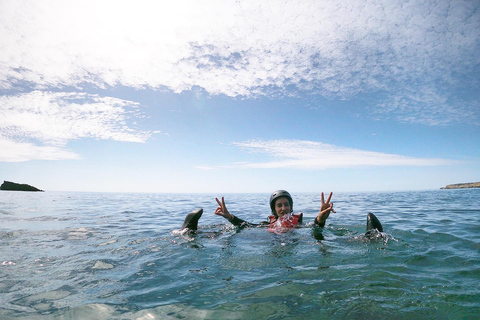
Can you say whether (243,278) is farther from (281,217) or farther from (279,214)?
(279,214)

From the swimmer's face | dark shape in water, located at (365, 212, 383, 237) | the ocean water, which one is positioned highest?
the swimmer's face

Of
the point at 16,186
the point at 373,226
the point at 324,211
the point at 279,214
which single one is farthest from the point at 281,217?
the point at 16,186

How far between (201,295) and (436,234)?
23.2 ft

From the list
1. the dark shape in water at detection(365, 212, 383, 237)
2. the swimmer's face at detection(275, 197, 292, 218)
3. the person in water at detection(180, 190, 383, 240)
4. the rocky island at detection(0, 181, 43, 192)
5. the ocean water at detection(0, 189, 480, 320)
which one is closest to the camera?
the ocean water at detection(0, 189, 480, 320)

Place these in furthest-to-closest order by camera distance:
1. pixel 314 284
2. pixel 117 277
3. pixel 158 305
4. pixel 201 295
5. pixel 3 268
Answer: pixel 3 268 < pixel 117 277 < pixel 314 284 < pixel 201 295 < pixel 158 305

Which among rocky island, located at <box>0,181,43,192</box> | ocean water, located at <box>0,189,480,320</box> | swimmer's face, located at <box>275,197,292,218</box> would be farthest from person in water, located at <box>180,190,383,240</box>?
rocky island, located at <box>0,181,43,192</box>

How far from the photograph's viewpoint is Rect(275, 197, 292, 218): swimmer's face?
332 inches

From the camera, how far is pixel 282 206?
846 cm

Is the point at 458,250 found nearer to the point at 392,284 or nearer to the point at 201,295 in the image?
the point at 392,284

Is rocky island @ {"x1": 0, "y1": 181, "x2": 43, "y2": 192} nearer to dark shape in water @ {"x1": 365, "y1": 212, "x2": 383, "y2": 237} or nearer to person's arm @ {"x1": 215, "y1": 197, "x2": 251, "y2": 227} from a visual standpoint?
person's arm @ {"x1": 215, "y1": 197, "x2": 251, "y2": 227}

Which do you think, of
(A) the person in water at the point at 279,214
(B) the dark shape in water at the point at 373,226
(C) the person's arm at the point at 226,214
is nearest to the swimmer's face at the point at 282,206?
(A) the person in water at the point at 279,214

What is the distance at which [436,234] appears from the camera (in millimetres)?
7004

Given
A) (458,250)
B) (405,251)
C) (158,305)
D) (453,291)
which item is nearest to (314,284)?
(453,291)

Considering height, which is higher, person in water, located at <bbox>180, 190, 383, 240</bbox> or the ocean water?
person in water, located at <bbox>180, 190, 383, 240</bbox>
